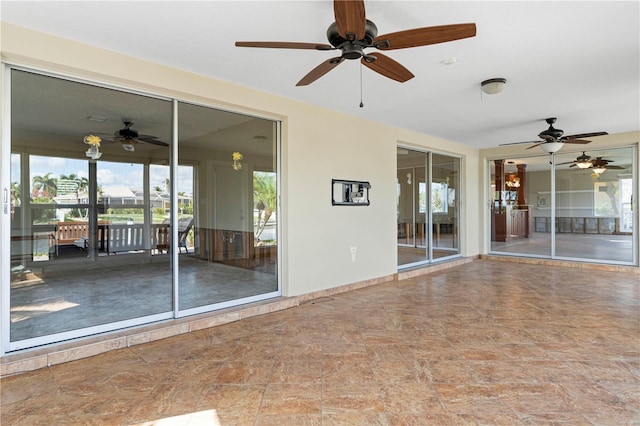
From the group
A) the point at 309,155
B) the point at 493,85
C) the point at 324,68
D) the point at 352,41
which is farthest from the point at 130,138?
the point at 493,85

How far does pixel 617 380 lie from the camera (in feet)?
7.68

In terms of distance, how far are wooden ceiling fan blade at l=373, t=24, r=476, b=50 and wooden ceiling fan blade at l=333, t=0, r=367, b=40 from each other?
0.53ft

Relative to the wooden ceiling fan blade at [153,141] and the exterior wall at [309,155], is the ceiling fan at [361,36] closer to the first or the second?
the exterior wall at [309,155]

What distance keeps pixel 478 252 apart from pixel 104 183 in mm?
7487

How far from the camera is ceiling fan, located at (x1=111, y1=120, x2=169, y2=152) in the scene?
3.68m

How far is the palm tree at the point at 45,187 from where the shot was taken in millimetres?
3369

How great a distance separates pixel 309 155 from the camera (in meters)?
4.42

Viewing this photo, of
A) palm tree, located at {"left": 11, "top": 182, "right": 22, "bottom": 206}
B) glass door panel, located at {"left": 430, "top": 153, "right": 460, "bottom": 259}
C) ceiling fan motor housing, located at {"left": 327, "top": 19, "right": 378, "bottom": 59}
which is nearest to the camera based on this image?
ceiling fan motor housing, located at {"left": 327, "top": 19, "right": 378, "bottom": 59}

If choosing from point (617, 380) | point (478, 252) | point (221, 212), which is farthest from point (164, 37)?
point (478, 252)

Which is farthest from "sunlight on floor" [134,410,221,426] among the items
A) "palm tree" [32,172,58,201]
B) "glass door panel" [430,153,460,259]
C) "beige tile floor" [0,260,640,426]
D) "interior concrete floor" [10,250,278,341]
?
"glass door panel" [430,153,460,259]

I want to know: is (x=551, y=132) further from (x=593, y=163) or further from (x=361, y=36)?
(x=361, y=36)

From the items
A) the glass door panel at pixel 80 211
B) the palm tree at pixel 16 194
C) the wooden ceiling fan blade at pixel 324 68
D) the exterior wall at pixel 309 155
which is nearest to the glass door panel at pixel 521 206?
the exterior wall at pixel 309 155

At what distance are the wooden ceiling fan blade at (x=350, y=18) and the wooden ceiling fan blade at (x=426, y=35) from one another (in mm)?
162

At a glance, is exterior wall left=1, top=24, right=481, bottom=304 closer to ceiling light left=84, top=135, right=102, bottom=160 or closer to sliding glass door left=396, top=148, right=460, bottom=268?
sliding glass door left=396, top=148, right=460, bottom=268
